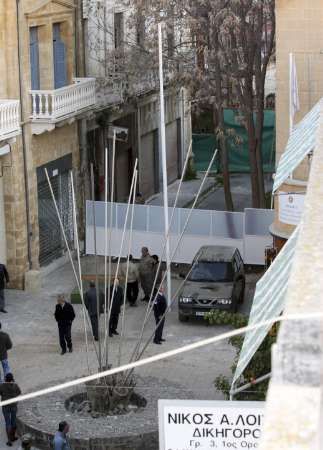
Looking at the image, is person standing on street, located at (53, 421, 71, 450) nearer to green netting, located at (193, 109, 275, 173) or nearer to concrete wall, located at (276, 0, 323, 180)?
concrete wall, located at (276, 0, 323, 180)

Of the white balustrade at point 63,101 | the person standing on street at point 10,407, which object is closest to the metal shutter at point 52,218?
the white balustrade at point 63,101

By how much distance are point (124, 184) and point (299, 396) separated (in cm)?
3318

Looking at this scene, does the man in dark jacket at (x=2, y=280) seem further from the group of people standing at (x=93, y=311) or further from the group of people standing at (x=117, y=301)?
the group of people standing at (x=117, y=301)

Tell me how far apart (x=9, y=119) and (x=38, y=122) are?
6.19 ft

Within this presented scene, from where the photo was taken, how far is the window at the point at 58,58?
101ft

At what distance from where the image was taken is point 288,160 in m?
17.4

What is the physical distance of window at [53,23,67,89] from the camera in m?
30.7

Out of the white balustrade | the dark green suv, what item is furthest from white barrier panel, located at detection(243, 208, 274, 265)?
the white balustrade

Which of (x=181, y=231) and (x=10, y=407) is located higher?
(x=181, y=231)

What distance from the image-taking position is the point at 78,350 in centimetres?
2223

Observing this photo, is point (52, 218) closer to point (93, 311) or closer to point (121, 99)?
point (121, 99)

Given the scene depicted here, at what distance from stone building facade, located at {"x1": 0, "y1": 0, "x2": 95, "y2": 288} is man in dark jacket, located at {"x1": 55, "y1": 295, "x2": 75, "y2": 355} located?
223 inches

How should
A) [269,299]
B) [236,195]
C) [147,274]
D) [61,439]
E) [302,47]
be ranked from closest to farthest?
[269,299]
[61,439]
[147,274]
[302,47]
[236,195]

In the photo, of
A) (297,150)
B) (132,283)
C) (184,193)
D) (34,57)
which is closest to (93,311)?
(132,283)
